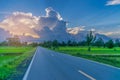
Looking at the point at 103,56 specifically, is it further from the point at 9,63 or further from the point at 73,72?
the point at 73,72

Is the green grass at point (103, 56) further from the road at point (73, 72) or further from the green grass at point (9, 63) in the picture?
the green grass at point (9, 63)

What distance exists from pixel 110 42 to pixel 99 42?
1987 inches

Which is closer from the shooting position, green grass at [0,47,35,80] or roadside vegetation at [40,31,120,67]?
green grass at [0,47,35,80]

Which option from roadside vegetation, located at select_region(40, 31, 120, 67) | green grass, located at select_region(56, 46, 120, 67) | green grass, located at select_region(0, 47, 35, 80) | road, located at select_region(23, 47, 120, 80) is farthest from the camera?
roadside vegetation, located at select_region(40, 31, 120, 67)

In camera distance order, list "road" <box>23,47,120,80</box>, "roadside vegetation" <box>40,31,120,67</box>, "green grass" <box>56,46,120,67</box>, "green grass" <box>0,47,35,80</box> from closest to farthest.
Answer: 1. "road" <box>23,47,120,80</box>
2. "green grass" <box>0,47,35,80</box>
3. "green grass" <box>56,46,120,67</box>
4. "roadside vegetation" <box>40,31,120,67</box>

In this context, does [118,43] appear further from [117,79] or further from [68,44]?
[117,79]

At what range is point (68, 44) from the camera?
193 meters

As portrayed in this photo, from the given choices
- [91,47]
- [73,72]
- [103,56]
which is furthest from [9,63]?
[91,47]

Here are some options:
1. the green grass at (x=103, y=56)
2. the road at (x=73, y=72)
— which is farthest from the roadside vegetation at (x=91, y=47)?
the road at (x=73, y=72)

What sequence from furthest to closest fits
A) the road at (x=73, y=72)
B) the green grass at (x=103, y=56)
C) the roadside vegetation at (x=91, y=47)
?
1. the roadside vegetation at (x=91, y=47)
2. the green grass at (x=103, y=56)
3. the road at (x=73, y=72)

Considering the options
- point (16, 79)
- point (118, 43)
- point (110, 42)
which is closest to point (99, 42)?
point (118, 43)

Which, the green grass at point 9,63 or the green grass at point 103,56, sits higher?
the green grass at point 103,56

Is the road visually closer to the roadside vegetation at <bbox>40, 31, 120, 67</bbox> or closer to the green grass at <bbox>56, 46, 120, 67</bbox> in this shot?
the green grass at <bbox>56, 46, 120, 67</bbox>

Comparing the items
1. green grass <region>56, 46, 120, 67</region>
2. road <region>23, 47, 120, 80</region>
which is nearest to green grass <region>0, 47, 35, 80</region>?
road <region>23, 47, 120, 80</region>
